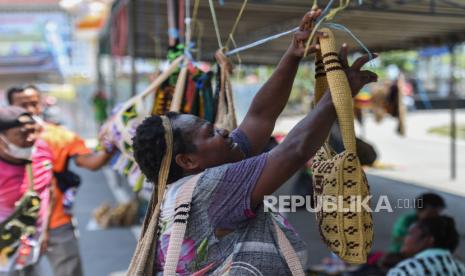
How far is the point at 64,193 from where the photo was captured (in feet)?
10.9

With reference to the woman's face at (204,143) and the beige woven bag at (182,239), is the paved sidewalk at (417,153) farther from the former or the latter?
the beige woven bag at (182,239)

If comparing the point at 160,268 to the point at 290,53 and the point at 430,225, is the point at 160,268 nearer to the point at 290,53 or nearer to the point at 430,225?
the point at 290,53

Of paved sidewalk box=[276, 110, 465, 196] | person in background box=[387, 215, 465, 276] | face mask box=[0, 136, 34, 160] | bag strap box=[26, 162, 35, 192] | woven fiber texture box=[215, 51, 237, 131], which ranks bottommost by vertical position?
paved sidewalk box=[276, 110, 465, 196]

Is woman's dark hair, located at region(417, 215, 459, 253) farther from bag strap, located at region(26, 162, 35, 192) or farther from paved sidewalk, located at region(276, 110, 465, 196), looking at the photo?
paved sidewalk, located at region(276, 110, 465, 196)

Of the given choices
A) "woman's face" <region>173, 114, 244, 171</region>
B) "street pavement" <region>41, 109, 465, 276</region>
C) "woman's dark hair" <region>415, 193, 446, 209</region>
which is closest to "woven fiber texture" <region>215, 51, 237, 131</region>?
"street pavement" <region>41, 109, 465, 276</region>

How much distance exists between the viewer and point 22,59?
19156mm

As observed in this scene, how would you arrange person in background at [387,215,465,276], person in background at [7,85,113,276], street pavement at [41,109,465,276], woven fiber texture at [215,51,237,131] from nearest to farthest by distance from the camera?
woven fiber texture at [215,51,237,131] < person in background at [387,215,465,276] < person in background at [7,85,113,276] < street pavement at [41,109,465,276]

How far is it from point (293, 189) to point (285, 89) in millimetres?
4460

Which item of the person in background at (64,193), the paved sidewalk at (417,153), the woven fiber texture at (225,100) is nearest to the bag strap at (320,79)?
the woven fiber texture at (225,100)

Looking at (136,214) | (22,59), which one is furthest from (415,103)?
(136,214)

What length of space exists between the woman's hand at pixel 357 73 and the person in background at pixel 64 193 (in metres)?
2.04

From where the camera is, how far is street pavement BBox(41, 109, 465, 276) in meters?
4.37

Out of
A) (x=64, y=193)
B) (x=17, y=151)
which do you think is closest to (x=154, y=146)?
(x=17, y=151)

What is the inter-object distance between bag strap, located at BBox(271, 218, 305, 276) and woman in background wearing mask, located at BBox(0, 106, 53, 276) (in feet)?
6.18
